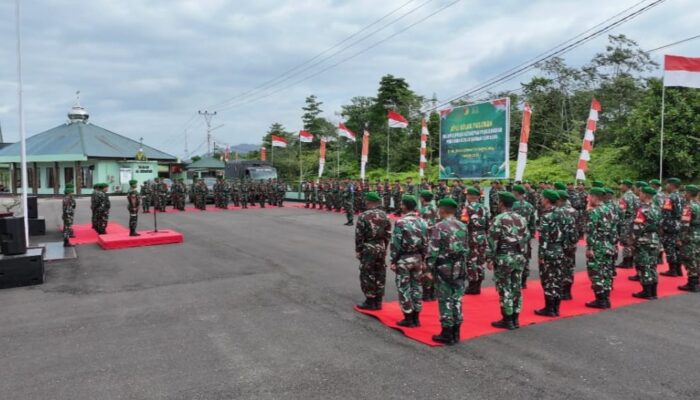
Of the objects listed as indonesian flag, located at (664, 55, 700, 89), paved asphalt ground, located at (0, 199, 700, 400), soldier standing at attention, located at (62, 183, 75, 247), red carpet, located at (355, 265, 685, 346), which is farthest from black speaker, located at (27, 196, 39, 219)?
indonesian flag, located at (664, 55, 700, 89)

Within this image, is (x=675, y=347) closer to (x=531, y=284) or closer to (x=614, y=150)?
(x=531, y=284)

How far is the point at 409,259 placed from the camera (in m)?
5.79

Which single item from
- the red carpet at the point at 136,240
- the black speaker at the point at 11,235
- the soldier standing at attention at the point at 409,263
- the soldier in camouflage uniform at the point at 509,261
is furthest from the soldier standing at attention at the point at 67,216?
the soldier in camouflage uniform at the point at 509,261

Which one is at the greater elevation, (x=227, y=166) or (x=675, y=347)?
(x=227, y=166)

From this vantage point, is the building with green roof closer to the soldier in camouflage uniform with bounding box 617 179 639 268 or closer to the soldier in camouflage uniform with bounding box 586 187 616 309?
the soldier in camouflage uniform with bounding box 617 179 639 268

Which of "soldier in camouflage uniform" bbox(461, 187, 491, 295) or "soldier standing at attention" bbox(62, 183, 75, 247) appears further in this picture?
"soldier standing at attention" bbox(62, 183, 75, 247)

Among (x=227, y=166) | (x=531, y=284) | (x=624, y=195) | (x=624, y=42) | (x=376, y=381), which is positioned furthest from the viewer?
(x=227, y=166)

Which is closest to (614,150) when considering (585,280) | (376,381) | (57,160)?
(585,280)

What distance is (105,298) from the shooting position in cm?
740

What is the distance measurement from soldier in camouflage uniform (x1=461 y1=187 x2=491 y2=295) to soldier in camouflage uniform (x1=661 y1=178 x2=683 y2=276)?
3350 mm

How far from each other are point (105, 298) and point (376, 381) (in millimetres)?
5133

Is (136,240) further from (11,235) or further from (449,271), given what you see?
(449,271)

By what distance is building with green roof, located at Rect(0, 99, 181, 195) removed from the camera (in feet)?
117

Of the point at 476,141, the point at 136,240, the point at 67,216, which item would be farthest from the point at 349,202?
the point at 67,216
